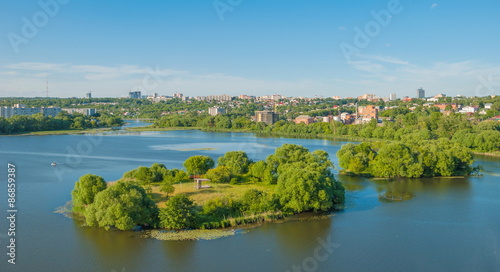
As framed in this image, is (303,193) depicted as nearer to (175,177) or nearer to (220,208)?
(220,208)

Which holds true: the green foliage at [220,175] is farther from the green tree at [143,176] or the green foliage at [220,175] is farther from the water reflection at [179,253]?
the water reflection at [179,253]

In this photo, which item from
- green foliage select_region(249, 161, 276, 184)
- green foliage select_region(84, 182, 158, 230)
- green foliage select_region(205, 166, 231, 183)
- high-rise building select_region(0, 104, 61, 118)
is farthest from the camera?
high-rise building select_region(0, 104, 61, 118)

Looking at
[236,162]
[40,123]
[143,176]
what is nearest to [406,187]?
[236,162]

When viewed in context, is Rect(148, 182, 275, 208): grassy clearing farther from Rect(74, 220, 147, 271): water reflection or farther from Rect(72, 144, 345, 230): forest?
Rect(74, 220, 147, 271): water reflection

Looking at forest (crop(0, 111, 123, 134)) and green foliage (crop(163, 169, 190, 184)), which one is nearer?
green foliage (crop(163, 169, 190, 184))

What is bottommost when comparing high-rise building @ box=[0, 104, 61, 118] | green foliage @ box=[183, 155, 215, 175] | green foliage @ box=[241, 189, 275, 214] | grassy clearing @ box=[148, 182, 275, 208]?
grassy clearing @ box=[148, 182, 275, 208]

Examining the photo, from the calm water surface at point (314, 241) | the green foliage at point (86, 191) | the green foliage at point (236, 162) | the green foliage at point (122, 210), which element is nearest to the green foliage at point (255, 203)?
the calm water surface at point (314, 241)

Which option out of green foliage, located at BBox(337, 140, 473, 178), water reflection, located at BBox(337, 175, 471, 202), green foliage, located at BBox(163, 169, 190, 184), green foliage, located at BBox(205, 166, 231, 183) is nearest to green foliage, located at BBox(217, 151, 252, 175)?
green foliage, located at BBox(205, 166, 231, 183)

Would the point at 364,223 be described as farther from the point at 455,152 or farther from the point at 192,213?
the point at 455,152
